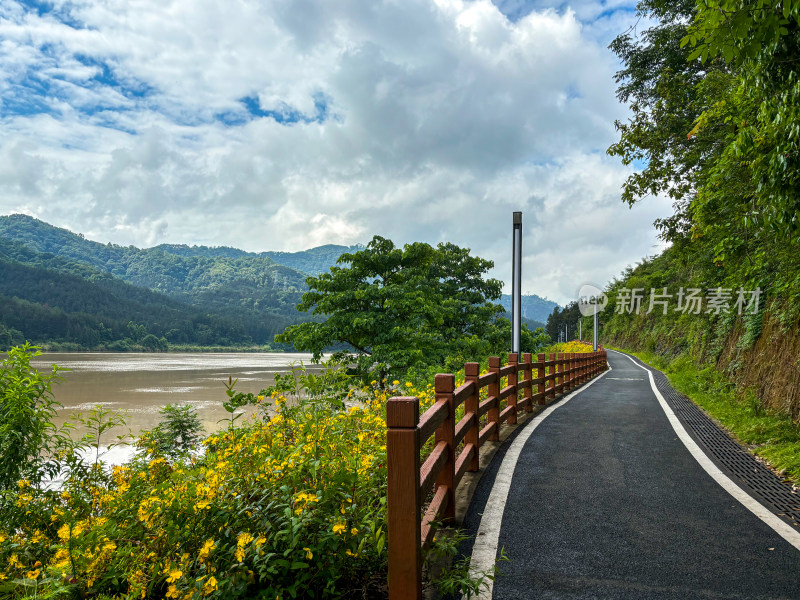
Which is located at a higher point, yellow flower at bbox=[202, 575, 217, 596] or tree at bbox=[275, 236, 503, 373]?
tree at bbox=[275, 236, 503, 373]

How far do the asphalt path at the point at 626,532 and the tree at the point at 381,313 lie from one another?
12140 millimetres

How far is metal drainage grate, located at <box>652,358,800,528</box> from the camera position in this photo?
5.02 meters

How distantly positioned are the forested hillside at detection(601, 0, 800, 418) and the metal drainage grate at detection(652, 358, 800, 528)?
1.23 meters

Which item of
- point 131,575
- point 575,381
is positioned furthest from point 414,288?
point 131,575

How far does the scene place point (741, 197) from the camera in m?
8.97

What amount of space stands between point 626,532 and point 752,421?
6081mm

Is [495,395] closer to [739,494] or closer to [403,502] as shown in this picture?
[739,494]

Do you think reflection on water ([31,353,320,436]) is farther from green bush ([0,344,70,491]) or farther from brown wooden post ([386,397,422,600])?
brown wooden post ([386,397,422,600])

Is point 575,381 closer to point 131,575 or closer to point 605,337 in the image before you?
point 131,575

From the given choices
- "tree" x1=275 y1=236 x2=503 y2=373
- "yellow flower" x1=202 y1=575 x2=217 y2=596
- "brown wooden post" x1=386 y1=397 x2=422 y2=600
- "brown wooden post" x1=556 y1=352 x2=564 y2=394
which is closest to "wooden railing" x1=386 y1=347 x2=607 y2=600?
"brown wooden post" x1=386 y1=397 x2=422 y2=600

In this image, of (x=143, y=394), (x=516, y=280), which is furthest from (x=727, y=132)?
(x=143, y=394)

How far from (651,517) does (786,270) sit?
6.48 metres

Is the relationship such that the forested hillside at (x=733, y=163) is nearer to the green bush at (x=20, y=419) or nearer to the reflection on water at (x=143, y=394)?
the green bush at (x=20, y=419)

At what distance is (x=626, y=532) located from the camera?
13.9 feet
